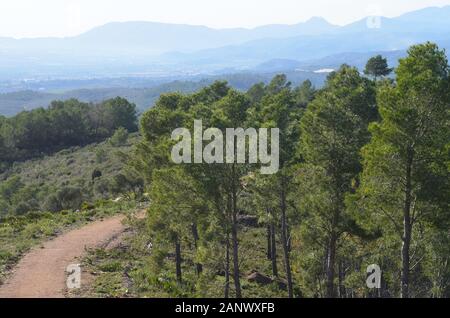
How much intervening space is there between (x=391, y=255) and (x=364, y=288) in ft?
8.46

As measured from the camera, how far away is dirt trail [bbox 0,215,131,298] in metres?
23.8

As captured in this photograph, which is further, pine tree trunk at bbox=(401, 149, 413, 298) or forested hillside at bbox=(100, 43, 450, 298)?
pine tree trunk at bbox=(401, 149, 413, 298)

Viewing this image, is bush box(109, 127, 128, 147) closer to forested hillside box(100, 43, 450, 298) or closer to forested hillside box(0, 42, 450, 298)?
forested hillside box(0, 42, 450, 298)

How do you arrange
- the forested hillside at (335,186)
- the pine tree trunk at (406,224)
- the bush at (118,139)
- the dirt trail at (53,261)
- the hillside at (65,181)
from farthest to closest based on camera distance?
the bush at (118,139) < the hillside at (65,181) < the dirt trail at (53,261) < the pine tree trunk at (406,224) < the forested hillside at (335,186)

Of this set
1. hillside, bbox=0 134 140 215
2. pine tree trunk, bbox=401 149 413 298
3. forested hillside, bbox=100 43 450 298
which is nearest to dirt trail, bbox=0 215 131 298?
forested hillside, bbox=100 43 450 298

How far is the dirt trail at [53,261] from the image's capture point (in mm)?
23828

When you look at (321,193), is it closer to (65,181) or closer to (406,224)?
(406,224)

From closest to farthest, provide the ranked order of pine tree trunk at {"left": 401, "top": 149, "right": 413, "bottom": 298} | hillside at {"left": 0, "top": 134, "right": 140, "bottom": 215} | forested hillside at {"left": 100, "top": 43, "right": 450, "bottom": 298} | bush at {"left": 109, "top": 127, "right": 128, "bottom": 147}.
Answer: forested hillside at {"left": 100, "top": 43, "right": 450, "bottom": 298}
pine tree trunk at {"left": 401, "top": 149, "right": 413, "bottom": 298}
hillside at {"left": 0, "top": 134, "right": 140, "bottom": 215}
bush at {"left": 109, "top": 127, "right": 128, "bottom": 147}

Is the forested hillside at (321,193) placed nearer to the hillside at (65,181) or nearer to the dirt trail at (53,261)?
the dirt trail at (53,261)

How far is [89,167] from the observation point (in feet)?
296

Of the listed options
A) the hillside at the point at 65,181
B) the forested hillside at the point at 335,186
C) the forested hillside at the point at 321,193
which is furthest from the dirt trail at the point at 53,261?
the hillside at the point at 65,181

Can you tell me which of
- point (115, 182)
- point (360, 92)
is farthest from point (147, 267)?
point (115, 182)

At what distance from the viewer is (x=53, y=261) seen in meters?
29.7

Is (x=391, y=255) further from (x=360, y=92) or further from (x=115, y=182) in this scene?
(x=115, y=182)
